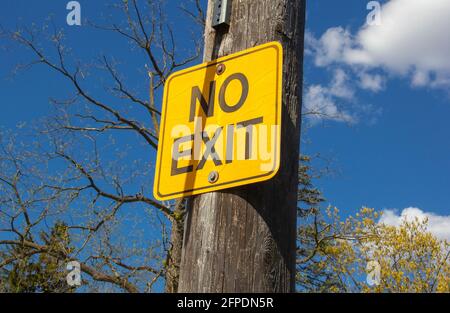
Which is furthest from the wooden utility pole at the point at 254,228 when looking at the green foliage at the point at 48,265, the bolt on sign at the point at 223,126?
the green foliage at the point at 48,265

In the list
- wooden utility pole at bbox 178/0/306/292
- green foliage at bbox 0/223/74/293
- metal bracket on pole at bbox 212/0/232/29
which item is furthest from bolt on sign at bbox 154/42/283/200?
green foliage at bbox 0/223/74/293

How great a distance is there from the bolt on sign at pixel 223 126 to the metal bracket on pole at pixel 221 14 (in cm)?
19

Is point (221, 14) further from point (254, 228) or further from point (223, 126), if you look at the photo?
point (254, 228)

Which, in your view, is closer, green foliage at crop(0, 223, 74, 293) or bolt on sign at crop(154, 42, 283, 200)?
bolt on sign at crop(154, 42, 283, 200)

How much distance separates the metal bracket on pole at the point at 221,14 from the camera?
97.9 inches

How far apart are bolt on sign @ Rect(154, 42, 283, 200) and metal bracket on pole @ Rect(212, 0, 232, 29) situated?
191mm

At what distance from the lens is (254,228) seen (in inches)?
81.0

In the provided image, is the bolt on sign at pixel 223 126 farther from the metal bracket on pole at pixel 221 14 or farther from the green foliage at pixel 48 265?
the green foliage at pixel 48 265

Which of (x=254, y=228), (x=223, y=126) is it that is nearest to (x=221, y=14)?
(x=223, y=126)

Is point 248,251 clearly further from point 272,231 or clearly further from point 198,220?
point 198,220

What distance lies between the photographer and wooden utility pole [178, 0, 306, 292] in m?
2.01

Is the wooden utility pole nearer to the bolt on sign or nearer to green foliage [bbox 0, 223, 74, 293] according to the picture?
the bolt on sign
